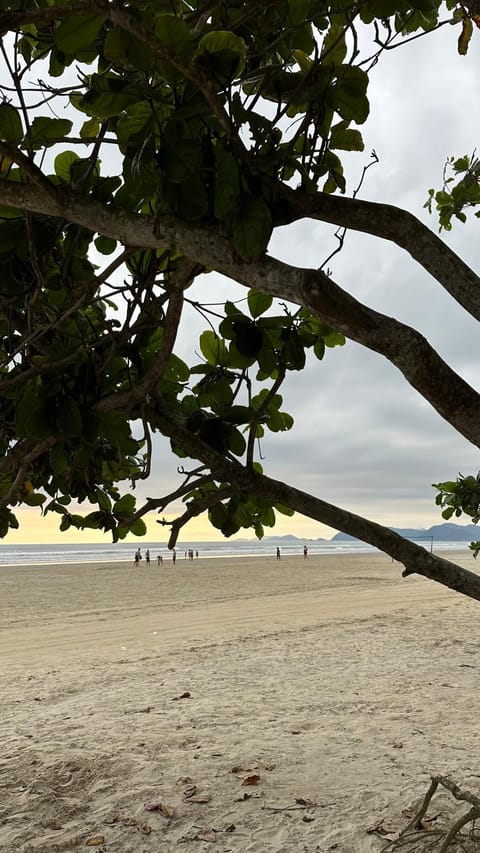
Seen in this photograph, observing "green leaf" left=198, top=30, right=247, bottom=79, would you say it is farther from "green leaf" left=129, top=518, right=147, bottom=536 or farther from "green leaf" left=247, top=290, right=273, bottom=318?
"green leaf" left=129, top=518, right=147, bottom=536

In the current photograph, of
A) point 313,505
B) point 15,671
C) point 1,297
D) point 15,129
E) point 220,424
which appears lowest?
point 15,671

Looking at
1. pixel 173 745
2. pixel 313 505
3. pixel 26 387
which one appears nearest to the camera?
pixel 26 387

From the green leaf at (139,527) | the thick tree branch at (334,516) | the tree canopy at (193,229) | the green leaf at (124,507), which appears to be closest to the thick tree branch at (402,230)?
the tree canopy at (193,229)

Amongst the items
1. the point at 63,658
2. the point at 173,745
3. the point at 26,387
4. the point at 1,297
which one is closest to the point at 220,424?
the point at 26,387

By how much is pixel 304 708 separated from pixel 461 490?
10.1 feet

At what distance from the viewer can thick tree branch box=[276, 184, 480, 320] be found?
188cm

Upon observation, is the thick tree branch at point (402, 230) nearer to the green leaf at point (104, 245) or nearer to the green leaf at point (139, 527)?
the green leaf at point (104, 245)

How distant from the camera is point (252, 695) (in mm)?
6828

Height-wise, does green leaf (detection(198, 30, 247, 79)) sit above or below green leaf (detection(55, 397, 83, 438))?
above

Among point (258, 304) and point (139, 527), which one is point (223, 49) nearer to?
point (258, 304)

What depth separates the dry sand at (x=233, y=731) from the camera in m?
3.76

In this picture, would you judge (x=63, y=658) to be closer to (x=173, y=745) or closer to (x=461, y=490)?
→ (x=173, y=745)

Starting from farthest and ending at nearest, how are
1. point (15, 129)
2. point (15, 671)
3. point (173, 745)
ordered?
point (15, 671) < point (173, 745) < point (15, 129)

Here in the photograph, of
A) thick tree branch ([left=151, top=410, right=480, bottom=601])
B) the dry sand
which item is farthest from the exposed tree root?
thick tree branch ([left=151, top=410, right=480, bottom=601])
